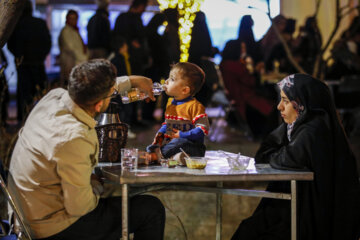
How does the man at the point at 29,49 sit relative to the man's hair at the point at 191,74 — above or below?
above

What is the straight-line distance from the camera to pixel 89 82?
114 inches

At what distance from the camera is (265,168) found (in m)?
3.30

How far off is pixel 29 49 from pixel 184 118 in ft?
16.8

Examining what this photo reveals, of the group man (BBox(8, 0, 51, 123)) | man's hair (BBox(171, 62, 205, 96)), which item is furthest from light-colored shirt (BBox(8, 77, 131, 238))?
man (BBox(8, 0, 51, 123))

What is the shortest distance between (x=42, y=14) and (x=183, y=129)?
1214 centimetres

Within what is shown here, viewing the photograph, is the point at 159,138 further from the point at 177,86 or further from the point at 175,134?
the point at 177,86

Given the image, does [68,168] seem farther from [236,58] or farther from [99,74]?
[236,58]

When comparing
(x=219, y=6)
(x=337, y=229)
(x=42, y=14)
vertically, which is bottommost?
(x=337, y=229)

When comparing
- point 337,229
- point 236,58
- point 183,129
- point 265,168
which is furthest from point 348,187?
point 236,58

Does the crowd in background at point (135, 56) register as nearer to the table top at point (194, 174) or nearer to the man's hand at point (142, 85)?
the man's hand at point (142, 85)

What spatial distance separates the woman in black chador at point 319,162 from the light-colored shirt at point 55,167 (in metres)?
1.05

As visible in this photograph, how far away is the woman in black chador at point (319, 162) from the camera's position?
329 centimetres

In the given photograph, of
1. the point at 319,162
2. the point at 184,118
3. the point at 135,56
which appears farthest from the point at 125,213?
the point at 135,56

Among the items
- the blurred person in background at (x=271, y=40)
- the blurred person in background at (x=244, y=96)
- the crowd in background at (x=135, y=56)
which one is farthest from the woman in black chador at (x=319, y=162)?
the blurred person in background at (x=271, y=40)
